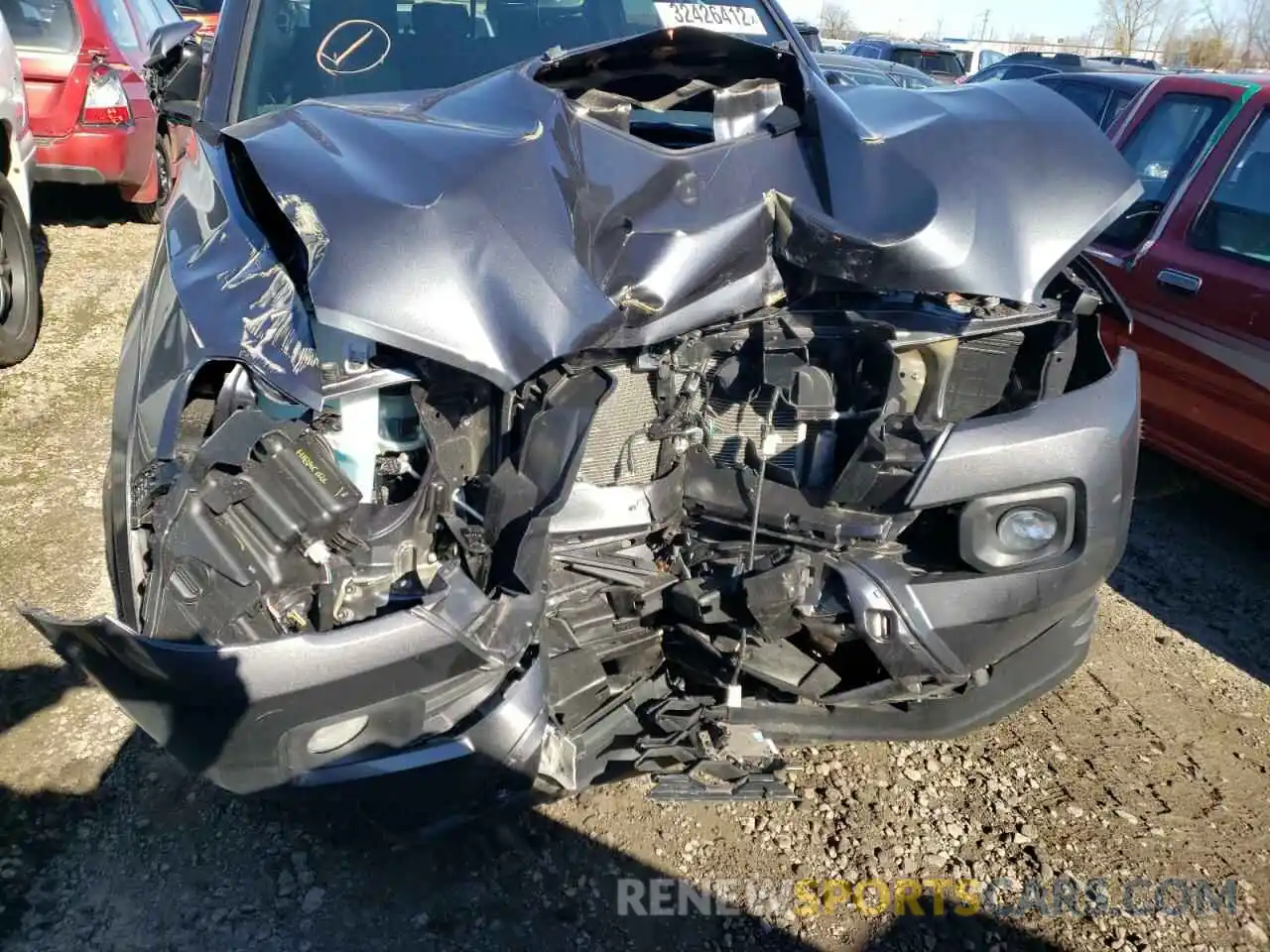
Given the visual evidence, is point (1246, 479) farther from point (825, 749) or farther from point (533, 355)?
point (533, 355)

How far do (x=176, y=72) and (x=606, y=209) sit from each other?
193 cm

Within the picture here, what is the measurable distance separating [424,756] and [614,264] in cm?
110

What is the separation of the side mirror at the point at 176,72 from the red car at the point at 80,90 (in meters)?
3.65

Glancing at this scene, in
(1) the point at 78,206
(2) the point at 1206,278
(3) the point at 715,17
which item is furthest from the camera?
(1) the point at 78,206

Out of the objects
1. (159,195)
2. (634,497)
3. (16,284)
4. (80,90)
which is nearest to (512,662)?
(634,497)

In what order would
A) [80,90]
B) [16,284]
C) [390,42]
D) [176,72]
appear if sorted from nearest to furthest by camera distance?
[390,42]
[176,72]
[16,284]
[80,90]

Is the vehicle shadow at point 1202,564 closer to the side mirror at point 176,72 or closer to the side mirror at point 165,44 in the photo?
the side mirror at point 176,72

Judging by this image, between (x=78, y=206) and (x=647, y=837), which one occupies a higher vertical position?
(x=647, y=837)

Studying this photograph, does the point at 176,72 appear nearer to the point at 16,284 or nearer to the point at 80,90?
the point at 16,284

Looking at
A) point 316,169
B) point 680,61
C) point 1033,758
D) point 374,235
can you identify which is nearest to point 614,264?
point 374,235

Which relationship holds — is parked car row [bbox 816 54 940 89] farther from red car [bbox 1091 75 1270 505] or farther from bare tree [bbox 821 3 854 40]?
bare tree [bbox 821 3 854 40]

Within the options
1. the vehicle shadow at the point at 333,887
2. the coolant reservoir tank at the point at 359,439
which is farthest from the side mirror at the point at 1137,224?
the coolant reservoir tank at the point at 359,439

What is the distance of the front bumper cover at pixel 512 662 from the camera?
175cm

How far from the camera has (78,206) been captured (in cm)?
784
